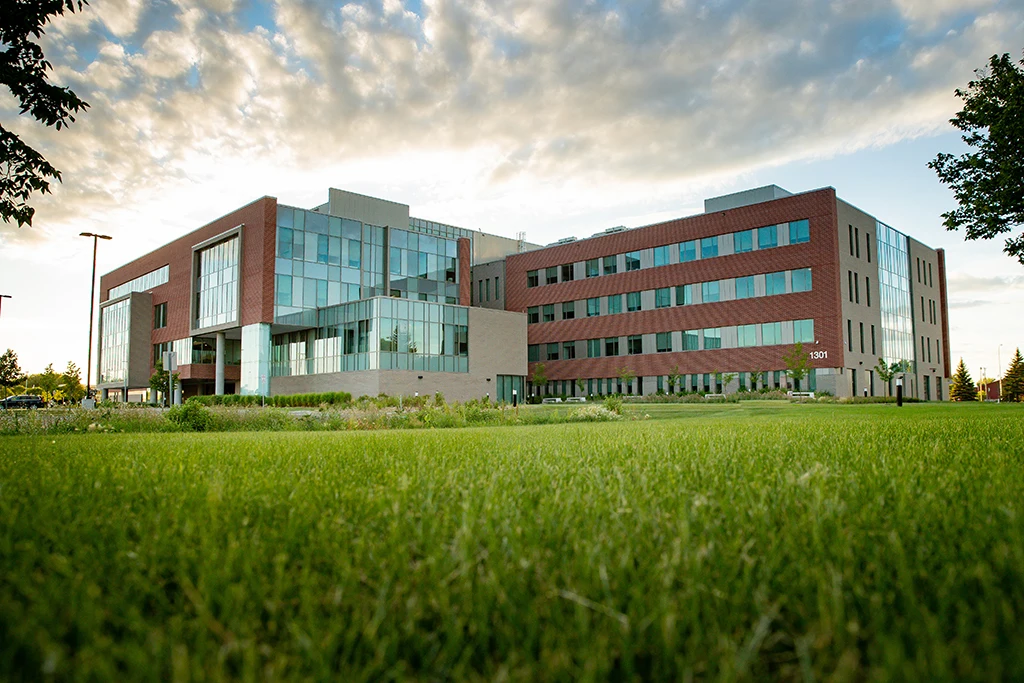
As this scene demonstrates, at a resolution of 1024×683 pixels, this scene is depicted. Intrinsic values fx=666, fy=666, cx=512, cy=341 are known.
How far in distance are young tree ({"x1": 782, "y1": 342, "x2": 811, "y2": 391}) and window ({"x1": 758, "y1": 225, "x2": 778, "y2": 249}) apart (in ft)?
30.7

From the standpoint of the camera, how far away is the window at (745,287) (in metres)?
59.7

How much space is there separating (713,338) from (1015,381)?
66.5 m

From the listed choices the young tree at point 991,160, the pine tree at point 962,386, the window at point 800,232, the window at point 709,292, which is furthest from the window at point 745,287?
the pine tree at point 962,386

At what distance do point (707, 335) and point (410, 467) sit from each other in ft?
198

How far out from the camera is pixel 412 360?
2015 inches

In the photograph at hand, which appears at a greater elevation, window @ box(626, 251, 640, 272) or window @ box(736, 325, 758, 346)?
window @ box(626, 251, 640, 272)

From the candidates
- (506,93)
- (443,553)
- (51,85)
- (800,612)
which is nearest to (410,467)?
(443,553)

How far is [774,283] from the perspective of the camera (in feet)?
191

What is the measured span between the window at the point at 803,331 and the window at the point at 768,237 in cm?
734

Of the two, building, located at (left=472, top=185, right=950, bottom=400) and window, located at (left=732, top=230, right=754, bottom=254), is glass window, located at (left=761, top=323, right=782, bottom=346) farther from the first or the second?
window, located at (left=732, top=230, right=754, bottom=254)

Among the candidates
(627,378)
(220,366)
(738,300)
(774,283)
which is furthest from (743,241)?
(220,366)

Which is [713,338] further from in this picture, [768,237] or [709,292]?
[768,237]

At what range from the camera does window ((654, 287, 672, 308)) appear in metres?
65.9

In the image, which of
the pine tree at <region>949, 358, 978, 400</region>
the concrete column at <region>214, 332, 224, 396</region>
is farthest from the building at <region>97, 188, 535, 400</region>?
the pine tree at <region>949, 358, 978, 400</region>
